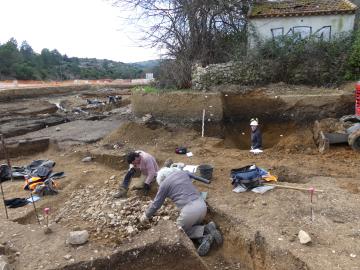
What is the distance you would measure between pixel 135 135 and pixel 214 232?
6162mm

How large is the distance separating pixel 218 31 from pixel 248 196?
35.1ft

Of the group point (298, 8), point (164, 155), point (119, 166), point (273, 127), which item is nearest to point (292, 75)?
point (273, 127)

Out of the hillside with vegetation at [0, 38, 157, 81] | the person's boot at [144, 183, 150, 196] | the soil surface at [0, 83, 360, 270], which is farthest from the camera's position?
the hillside with vegetation at [0, 38, 157, 81]

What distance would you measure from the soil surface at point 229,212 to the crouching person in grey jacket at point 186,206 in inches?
8.5

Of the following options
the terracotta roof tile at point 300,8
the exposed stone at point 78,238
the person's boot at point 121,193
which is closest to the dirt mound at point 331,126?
the person's boot at point 121,193

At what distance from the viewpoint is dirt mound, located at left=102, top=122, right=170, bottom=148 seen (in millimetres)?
10750

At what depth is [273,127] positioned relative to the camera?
11406mm

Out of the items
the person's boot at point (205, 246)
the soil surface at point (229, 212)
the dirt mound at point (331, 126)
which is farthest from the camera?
the dirt mound at point (331, 126)

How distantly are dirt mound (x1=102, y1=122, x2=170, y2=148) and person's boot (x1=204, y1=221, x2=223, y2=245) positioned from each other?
538cm

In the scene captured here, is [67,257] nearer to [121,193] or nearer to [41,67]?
[121,193]

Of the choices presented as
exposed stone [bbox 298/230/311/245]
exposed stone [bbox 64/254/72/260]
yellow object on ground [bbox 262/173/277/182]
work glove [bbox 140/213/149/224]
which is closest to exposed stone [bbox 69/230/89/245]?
exposed stone [bbox 64/254/72/260]

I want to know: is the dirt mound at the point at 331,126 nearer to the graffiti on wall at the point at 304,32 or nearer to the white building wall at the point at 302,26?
the graffiti on wall at the point at 304,32

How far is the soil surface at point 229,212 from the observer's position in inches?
179

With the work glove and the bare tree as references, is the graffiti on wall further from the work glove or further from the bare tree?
the work glove
